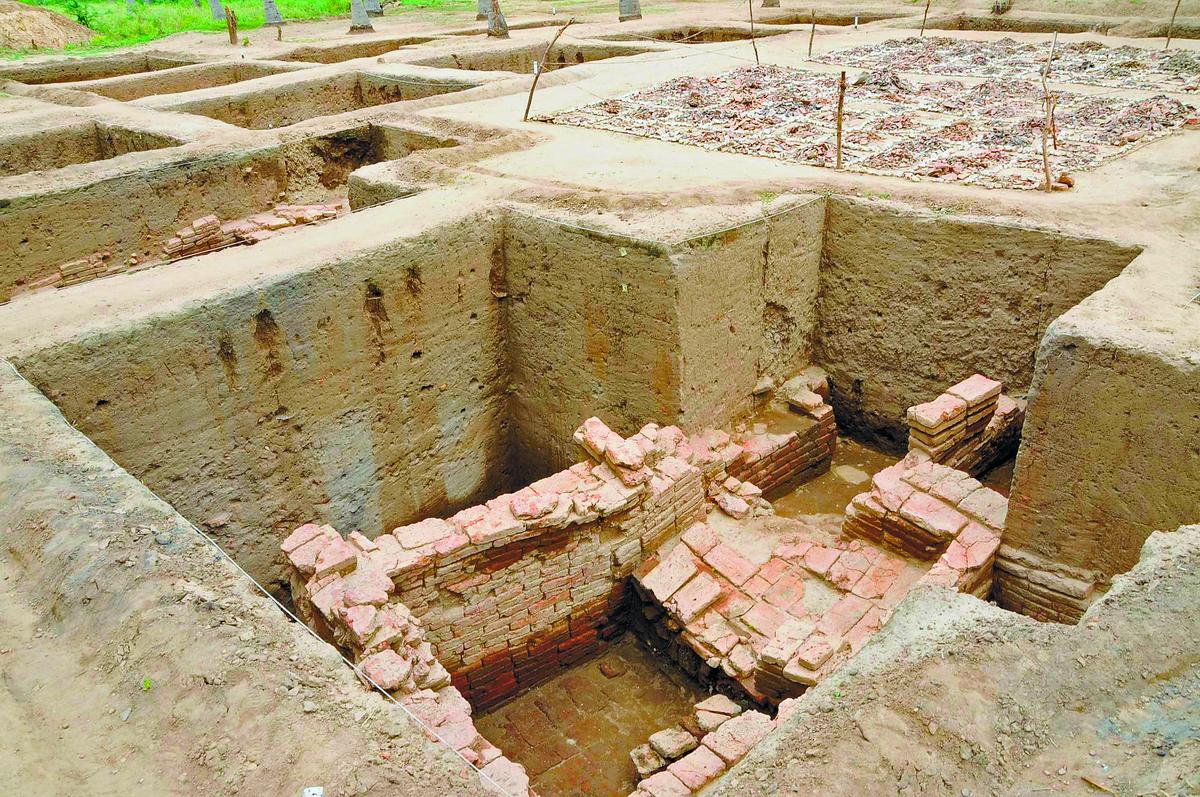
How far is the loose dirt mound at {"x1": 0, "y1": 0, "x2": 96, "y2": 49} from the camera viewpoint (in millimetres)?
A: 16359

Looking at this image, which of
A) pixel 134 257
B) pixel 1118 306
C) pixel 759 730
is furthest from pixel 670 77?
pixel 759 730

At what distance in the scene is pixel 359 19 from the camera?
16.2m

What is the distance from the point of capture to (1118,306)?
14.1ft

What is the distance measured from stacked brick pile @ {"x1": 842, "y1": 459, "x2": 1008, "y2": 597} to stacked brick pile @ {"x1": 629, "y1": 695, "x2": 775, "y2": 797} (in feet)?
4.73

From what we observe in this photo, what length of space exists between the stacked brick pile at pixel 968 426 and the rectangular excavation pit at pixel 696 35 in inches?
384

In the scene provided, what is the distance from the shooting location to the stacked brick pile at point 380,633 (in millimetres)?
3461

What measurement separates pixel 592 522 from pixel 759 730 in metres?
1.49

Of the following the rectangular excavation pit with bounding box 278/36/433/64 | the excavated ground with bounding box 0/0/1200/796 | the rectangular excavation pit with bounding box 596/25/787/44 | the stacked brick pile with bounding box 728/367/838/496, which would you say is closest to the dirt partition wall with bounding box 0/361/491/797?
the excavated ground with bounding box 0/0/1200/796

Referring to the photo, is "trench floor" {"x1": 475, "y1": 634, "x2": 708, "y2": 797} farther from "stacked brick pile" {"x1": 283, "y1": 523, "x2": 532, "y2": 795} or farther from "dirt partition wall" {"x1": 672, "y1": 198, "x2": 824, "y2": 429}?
"dirt partition wall" {"x1": 672, "y1": 198, "x2": 824, "y2": 429}

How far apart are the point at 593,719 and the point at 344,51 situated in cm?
1267

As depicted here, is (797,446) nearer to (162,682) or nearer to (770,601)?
(770,601)

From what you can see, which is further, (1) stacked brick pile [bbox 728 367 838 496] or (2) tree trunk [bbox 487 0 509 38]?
(2) tree trunk [bbox 487 0 509 38]

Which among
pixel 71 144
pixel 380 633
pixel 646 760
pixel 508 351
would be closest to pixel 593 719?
pixel 646 760

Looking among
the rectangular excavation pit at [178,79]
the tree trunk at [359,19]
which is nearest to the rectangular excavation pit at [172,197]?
the rectangular excavation pit at [178,79]
